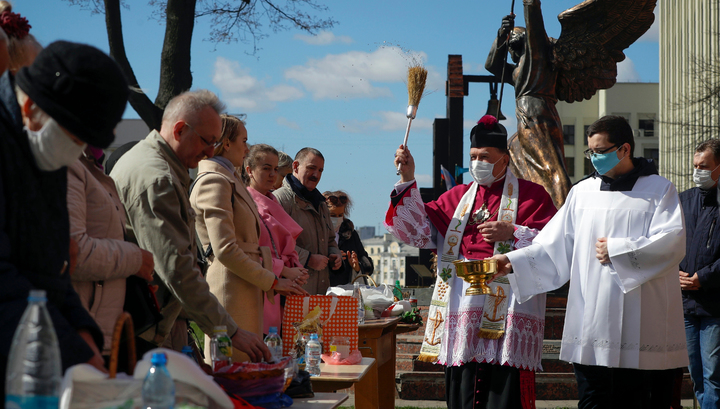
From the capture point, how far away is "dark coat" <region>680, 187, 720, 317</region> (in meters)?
4.87

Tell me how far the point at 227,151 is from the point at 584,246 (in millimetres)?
2087

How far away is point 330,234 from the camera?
6.16 m

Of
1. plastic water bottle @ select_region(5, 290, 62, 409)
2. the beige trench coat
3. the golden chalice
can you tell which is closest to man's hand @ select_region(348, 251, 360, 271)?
the golden chalice

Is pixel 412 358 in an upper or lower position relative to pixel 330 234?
lower

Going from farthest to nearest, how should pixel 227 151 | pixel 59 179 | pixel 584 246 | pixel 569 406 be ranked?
pixel 569 406
pixel 584 246
pixel 227 151
pixel 59 179

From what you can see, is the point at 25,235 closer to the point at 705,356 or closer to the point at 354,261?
the point at 705,356

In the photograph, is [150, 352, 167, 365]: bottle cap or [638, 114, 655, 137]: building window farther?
[638, 114, 655, 137]: building window

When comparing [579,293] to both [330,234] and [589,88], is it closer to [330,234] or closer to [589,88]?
[330,234]

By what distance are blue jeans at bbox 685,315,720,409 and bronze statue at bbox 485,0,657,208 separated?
11.9 ft

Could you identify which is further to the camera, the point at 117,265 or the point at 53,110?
the point at 117,265

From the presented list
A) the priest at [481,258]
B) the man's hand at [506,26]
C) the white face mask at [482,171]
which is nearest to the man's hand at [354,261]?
the priest at [481,258]

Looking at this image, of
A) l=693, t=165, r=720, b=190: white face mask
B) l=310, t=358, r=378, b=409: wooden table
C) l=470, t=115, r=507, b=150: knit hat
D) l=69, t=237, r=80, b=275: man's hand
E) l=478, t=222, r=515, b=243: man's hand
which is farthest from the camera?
A: l=693, t=165, r=720, b=190: white face mask

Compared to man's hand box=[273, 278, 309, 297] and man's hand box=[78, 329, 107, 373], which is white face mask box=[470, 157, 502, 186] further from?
man's hand box=[78, 329, 107, 373]

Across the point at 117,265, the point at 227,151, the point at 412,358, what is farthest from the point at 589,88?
the point at 117,265
